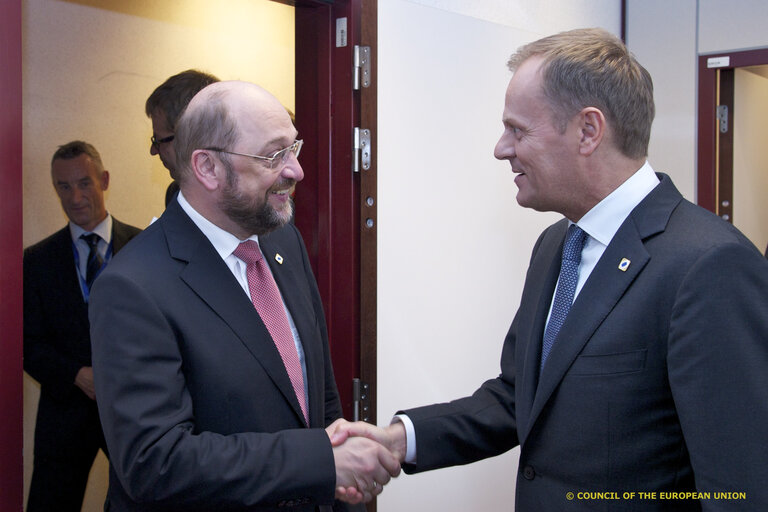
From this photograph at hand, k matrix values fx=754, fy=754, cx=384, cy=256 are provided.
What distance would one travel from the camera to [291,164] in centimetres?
180

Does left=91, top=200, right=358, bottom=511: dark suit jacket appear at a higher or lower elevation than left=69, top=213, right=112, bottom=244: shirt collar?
lower

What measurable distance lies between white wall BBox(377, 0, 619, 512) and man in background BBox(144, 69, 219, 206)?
0.66 meters

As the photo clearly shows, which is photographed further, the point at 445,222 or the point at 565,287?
the point at 445,222

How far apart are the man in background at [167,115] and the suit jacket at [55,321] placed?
0.42m

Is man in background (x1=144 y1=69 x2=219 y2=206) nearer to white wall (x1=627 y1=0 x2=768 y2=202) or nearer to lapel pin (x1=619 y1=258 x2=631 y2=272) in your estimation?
lapel pin (x1=619 y1=258 x2=631 y2=272)

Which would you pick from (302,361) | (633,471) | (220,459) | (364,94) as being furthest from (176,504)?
(364,94)

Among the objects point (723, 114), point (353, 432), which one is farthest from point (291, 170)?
point (723, 114)

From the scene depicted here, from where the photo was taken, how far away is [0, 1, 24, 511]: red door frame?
1.70 metres

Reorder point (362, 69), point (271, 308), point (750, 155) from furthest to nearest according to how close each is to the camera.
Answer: point (750, 155)
point (362, 69)
point (271, 308)

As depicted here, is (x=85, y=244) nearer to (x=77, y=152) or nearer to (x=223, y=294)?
(x=77, y=152)

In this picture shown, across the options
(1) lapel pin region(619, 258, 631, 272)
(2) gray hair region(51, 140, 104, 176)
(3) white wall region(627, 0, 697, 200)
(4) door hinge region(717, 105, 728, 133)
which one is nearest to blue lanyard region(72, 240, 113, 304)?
(2) gray hair region(51, 140, 104, 176)

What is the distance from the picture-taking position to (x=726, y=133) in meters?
4.02

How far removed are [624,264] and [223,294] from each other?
0.82m

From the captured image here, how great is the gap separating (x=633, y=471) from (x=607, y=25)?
3.17m
